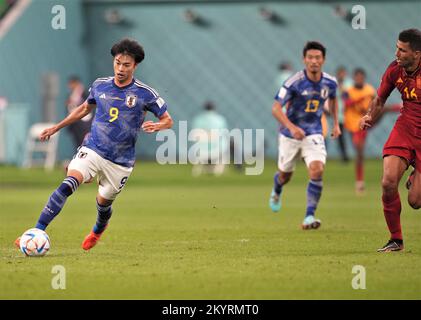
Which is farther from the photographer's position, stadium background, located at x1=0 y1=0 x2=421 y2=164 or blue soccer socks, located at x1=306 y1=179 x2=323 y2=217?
stadium background, located at x1=0 y1=0 x2=421 y2=164

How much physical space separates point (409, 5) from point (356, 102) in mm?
15847

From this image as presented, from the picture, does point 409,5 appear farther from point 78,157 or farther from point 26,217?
point 78,157

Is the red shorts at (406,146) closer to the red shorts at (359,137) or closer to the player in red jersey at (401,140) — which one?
the player in red jersey at (401,140)

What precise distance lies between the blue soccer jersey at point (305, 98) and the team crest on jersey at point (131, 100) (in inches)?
162

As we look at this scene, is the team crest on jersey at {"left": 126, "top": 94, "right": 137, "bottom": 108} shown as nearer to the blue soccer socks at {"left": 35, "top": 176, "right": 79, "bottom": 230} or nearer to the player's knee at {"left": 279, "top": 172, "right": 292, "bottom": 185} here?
the blue soccer socks at {"left": 35, "top": 176, "right": 79, "bottom": 230}

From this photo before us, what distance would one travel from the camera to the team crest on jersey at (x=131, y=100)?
1254 centimetres

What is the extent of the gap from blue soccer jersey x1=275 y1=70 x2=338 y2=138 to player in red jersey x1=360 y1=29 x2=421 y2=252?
3839 millimetres

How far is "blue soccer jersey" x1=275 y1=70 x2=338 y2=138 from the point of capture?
16312mm

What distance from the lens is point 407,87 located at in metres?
12.3

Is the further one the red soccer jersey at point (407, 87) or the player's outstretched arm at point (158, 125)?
the red soccer jersey at point (407, 87)

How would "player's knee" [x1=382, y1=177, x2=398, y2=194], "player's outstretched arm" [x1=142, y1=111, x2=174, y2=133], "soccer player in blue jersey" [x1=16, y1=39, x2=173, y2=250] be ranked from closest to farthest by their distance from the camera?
1. "player's outstretched arm" [x1=142, y1=111, x2=174, y2=133]
2. "player's knee" [x1=382, y1=177, x2=398, y2=194]
3. "soccer player in blue jersey" [x1=16, y1=39, x2=173, y2=250]

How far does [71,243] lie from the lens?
13.8 meters

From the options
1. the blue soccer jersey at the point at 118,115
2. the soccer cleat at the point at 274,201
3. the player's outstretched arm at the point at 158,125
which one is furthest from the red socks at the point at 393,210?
the soccer cleat at the point at 274,201

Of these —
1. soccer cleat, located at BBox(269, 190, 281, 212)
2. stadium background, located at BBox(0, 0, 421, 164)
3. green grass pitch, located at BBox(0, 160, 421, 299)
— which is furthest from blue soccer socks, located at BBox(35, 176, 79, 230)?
stadium background, located at BBox(0, 0, 421, 164)
